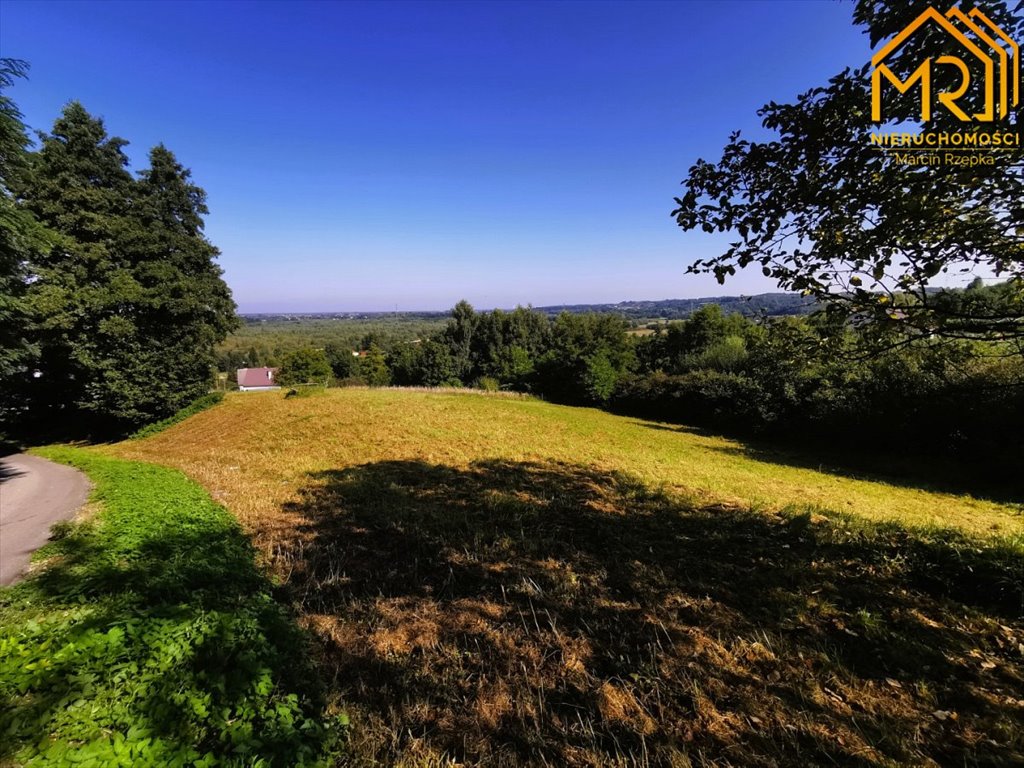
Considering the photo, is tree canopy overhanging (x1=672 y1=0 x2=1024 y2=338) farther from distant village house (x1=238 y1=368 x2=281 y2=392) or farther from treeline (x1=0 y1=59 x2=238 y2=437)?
distant village house (x1=238 y1=368 x2=281 y2=392)

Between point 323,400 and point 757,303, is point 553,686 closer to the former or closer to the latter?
point 757,303

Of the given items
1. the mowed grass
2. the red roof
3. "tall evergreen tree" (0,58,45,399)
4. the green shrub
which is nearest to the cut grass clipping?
the mowed grass

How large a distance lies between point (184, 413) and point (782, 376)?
3362 centimetres

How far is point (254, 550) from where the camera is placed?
21.0 feet

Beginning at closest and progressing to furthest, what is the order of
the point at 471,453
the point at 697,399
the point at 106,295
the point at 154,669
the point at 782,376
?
the point at 154,669
the point at 471,453
the point at 106,295
the point at 782,376
the point at 697,399

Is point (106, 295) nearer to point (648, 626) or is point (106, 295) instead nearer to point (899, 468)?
point (648, 626)

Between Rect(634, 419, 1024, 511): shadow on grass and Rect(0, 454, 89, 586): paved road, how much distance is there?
21225 mm

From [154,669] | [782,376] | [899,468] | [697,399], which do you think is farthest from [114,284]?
[899,468]

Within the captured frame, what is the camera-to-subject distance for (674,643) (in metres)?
3.72

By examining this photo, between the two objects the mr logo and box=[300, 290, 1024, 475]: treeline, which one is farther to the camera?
box=[300, 290, 1024, 475]: treeline

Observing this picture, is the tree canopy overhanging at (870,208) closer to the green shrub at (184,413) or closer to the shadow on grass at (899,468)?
the shadow on grass at (899,468)

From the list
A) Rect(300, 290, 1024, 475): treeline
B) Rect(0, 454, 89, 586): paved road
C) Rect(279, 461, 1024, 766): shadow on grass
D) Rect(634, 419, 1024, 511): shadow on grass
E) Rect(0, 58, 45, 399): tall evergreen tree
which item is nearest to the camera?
Rect(279, 461, 1024, 766): shadow on grass

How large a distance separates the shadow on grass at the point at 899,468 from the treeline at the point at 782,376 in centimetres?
57

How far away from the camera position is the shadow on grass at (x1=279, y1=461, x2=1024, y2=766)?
2727 millimetres
